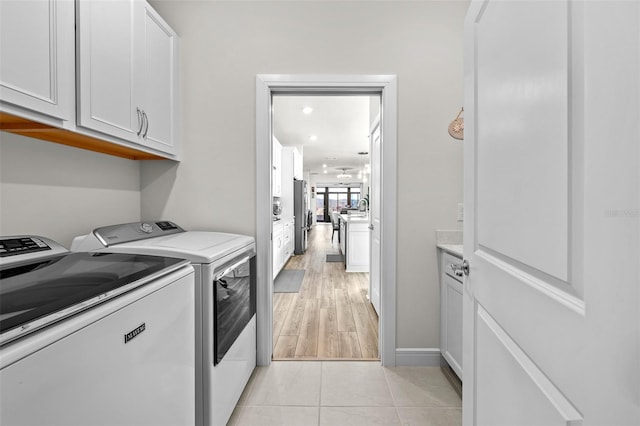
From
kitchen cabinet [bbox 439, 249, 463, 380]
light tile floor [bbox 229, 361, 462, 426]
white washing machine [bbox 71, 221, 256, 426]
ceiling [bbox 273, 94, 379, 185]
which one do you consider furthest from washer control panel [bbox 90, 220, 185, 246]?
kitchen cabinet [bbox 439, 249, 463, 380]

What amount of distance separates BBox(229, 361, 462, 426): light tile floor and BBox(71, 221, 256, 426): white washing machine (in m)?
0.16

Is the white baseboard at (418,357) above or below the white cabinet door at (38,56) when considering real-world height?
below

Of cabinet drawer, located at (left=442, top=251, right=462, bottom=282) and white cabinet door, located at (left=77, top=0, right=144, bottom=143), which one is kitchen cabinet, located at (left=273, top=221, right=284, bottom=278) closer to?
cabinet drawer, located at (left=442, top=251, right=462, bottom=282)

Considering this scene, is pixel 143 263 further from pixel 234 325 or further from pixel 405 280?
pixel 405 280

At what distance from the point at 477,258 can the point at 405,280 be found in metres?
1.16

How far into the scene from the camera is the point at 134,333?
0.86 meters

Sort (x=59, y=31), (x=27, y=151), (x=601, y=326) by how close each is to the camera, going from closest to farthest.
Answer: (x=601, y=326) → (x=59, y=31) → (x=27, y=151)

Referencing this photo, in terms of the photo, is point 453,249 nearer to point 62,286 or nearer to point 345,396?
point 345,396

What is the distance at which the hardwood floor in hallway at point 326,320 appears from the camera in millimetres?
2305

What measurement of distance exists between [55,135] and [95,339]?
107 cm

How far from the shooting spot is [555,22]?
579 mm

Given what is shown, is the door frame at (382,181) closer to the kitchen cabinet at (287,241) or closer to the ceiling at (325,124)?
the ceiling at (325,124)

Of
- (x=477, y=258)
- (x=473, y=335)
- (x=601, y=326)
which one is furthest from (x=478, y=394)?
(x=601, y=326)

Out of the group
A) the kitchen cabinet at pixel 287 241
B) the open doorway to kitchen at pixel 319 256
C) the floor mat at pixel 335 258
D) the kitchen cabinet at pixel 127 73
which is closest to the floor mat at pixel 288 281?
the open doorway to kitchen at pixel 319 256
